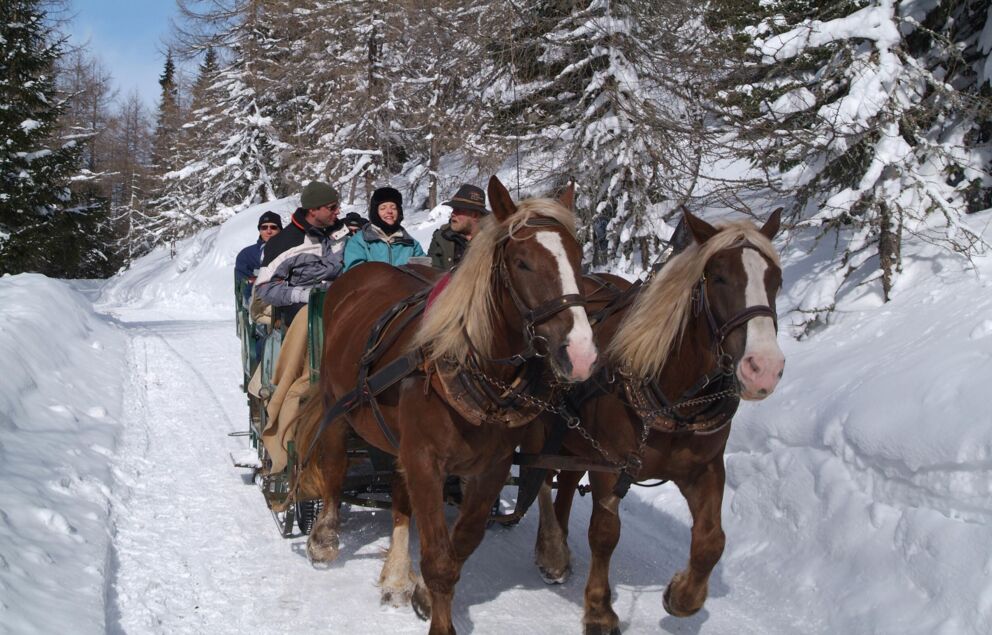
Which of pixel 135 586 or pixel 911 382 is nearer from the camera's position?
pixel 135 586

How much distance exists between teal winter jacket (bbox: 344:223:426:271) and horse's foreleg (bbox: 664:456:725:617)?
293 centimetres

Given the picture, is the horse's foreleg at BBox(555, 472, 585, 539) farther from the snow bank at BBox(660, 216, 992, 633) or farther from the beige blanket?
the beige blanket

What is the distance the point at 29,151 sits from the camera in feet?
64.6

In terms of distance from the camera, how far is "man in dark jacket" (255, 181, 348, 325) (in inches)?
228

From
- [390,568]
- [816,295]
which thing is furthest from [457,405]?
[816,295]

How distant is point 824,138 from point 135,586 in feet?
22.9

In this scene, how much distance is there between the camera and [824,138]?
784cm

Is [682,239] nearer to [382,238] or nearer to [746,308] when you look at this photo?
[746,308]

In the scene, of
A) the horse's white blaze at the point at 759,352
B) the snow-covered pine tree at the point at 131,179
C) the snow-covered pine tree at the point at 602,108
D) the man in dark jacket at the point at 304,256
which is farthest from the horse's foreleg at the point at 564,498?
the snow-covered pine tree at the point at 131,179

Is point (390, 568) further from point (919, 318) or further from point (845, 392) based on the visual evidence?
point (919, 318)

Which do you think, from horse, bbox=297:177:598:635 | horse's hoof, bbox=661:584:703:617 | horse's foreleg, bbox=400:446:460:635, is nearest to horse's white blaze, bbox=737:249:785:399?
horse, bbox=297:177:598:635

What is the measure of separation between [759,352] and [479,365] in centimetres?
116

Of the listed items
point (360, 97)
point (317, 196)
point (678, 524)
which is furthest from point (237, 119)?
point (678, 524)

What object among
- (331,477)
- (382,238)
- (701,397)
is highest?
(382,238)
